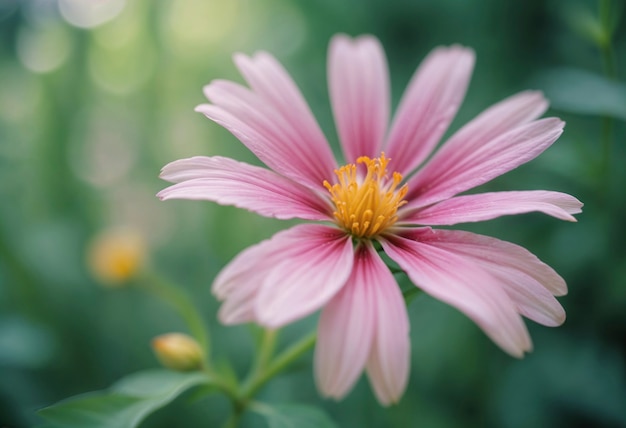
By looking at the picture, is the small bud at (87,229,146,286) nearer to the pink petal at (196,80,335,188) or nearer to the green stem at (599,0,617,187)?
the pink petal at (196,80,335,188)

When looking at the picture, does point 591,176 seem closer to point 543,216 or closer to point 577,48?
point 543,216

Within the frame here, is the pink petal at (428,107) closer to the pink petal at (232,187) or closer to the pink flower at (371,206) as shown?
the pink flower at (371,206)

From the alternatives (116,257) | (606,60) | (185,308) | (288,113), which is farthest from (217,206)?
(606,60)

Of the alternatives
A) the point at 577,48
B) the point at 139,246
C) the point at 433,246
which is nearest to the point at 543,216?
the point at 577,48

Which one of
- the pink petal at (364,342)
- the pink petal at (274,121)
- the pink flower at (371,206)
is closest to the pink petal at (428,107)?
the pink flower at (371,206)

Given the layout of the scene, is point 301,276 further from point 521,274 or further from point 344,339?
point 521,274

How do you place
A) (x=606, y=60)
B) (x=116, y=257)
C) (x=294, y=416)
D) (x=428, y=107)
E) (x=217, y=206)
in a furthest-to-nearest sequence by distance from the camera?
1. (x=217, y=206)
2. (x=116, y=257)
3. (x=606, y=60)
4. (x=428, y=107)
5. (x=294, y=416)

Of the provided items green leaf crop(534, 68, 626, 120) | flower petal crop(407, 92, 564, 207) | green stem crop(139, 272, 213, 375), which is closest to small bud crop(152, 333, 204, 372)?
green stem crop(139, 272, 213, 375)

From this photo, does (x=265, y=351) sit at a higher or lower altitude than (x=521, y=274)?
lower
